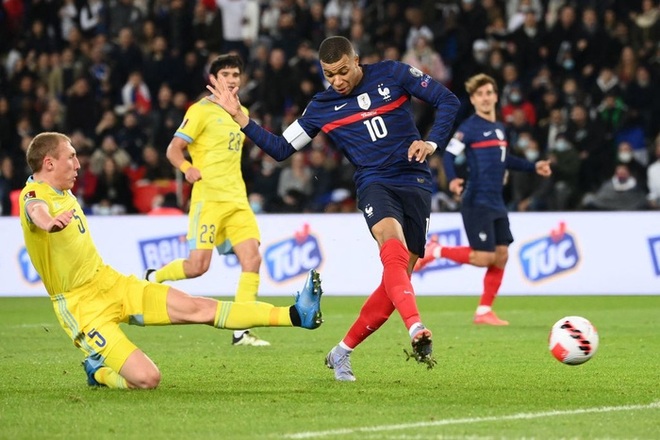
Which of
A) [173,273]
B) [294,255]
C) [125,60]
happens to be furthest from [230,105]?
[125,60]

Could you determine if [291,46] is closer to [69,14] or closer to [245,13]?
[245,13]

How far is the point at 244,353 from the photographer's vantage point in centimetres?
1047

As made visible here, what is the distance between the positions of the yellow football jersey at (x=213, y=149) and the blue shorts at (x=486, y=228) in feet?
8.90

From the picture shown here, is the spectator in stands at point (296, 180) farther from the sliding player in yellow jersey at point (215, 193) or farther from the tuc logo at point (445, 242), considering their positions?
the sliding player in yellow jersey at point (215, 193)

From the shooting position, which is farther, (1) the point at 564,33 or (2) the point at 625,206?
(1) the point at 564,33

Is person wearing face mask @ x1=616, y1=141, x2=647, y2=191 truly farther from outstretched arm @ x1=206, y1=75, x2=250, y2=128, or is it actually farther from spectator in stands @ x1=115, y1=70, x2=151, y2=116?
outstretched arm @ x1=206, y1=75, x2=250, y2=128

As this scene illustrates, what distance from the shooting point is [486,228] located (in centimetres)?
1309

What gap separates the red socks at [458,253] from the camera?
43.9 feet

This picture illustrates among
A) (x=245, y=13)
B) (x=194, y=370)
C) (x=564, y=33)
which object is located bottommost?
(x=194, y=370)

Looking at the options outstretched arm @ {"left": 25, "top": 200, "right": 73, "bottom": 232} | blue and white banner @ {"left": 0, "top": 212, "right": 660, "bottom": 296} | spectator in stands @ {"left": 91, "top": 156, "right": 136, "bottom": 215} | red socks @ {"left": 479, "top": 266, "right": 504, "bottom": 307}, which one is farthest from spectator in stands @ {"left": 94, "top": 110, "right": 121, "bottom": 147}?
outstretched arm @ {"left": 25, "top": 200, "right": 73, "bottom": 232}

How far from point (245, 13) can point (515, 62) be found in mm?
5051

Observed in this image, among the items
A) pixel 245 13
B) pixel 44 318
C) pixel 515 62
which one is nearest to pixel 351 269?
pixel 44 318

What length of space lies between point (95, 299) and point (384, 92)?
230 centimetres

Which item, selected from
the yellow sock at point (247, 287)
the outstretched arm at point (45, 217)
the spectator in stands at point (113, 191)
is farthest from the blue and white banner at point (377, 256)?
the outstretched arm at point (45, 217)
